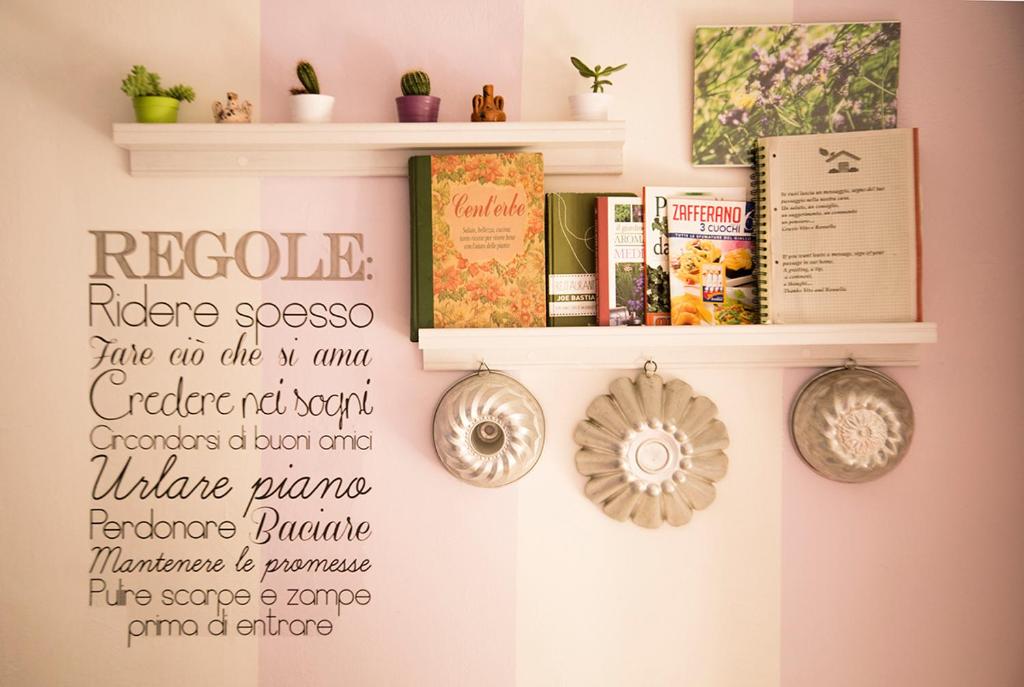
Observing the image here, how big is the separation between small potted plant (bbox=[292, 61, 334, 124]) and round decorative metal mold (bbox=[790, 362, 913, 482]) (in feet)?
3.44

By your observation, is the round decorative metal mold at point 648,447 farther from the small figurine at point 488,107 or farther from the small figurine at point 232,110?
the small figurine at point 232,110

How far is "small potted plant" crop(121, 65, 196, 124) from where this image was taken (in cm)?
129

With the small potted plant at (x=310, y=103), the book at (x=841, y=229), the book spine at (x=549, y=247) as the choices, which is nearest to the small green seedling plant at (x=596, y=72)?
the book spine at (x=549, y=247)

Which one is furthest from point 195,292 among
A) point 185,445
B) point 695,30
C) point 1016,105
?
point 1016,105

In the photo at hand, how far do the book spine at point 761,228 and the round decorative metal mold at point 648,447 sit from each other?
0.71 feet

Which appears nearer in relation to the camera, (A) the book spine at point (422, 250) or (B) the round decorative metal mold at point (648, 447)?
(A) the book spine at point (422, 250)

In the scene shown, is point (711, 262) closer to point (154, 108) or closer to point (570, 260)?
point (570, 260)

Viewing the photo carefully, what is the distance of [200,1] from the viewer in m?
1.39

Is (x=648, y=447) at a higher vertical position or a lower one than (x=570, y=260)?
lower

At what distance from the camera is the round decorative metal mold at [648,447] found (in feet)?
4.59

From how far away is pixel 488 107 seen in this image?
50.7 inches

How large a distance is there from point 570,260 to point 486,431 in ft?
1.17

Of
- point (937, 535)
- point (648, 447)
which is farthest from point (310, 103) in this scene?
point (937, 535)

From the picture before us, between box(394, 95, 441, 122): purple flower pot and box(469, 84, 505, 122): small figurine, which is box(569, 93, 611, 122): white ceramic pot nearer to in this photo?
box(469, 84, 505, 122): small figurine
